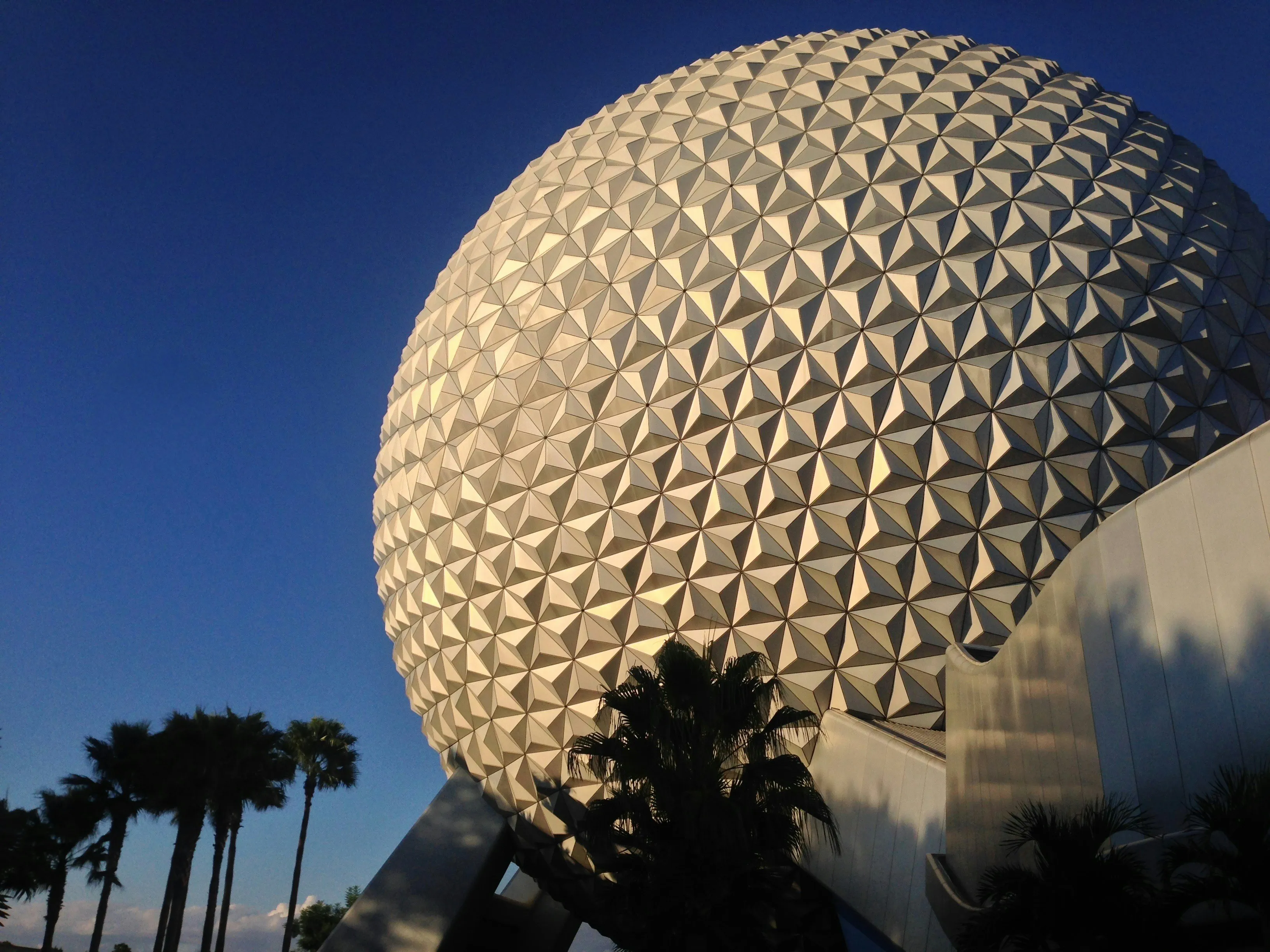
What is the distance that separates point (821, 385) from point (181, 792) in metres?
17.2

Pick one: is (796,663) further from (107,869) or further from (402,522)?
(107,869)

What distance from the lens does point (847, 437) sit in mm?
13164

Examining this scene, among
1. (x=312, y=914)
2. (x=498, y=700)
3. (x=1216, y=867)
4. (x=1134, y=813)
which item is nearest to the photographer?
(x=1216, y=867)

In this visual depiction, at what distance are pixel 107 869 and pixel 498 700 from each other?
483 inches

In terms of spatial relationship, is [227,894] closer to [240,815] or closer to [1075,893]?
[240,815]

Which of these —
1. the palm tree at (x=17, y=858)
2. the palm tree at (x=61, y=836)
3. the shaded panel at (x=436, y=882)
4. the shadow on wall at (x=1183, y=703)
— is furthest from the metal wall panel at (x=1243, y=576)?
the palm tree at (x=61, y=836)

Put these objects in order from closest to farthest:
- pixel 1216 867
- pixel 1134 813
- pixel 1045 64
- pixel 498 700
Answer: pixel 1216 867
pixel 1134 813
pixel 498 700
pixel 1045 64

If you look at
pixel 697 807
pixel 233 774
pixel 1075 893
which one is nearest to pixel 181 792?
pixel 233 774

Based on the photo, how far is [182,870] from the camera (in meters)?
19.6

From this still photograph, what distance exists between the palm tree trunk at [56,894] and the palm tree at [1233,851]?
23.8m

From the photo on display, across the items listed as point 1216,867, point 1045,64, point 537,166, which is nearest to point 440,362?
point 537,166

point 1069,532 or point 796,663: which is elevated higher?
point 1069,532

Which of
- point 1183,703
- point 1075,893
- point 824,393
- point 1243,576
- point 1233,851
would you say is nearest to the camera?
point 1233,851

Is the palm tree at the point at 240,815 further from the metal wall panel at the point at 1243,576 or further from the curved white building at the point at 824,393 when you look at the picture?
the metal wall panel at the point at 1243,576
